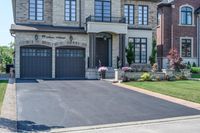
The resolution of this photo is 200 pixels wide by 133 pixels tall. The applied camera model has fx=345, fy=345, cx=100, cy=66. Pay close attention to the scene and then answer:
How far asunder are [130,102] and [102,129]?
5.27 m

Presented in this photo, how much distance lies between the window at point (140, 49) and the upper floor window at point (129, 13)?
6.40ft

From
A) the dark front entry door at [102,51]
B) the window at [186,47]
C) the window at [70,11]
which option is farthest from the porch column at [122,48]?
the window at [186,47]

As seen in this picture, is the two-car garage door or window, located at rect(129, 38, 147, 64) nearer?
the two-car garage door

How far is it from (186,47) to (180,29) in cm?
204

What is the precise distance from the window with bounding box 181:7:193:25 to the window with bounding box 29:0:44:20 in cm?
1502

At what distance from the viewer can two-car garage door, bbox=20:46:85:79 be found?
28906 millimetres

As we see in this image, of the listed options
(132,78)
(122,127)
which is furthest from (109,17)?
(122,127)

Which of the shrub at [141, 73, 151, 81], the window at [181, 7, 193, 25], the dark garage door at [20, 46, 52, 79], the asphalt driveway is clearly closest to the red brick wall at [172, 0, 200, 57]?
the window at [181, 7, 193, 25]

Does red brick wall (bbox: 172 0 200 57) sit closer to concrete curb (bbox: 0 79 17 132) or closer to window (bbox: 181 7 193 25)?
window (bbox: 181 7 193 25)

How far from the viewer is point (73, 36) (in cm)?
2986

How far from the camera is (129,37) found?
32250 mm

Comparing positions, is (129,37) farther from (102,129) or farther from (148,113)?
(102,129)

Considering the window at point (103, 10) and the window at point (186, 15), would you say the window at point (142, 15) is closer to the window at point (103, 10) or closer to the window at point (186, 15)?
the window at point (103, 10)

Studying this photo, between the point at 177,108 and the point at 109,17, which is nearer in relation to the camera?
the point at 177,108
